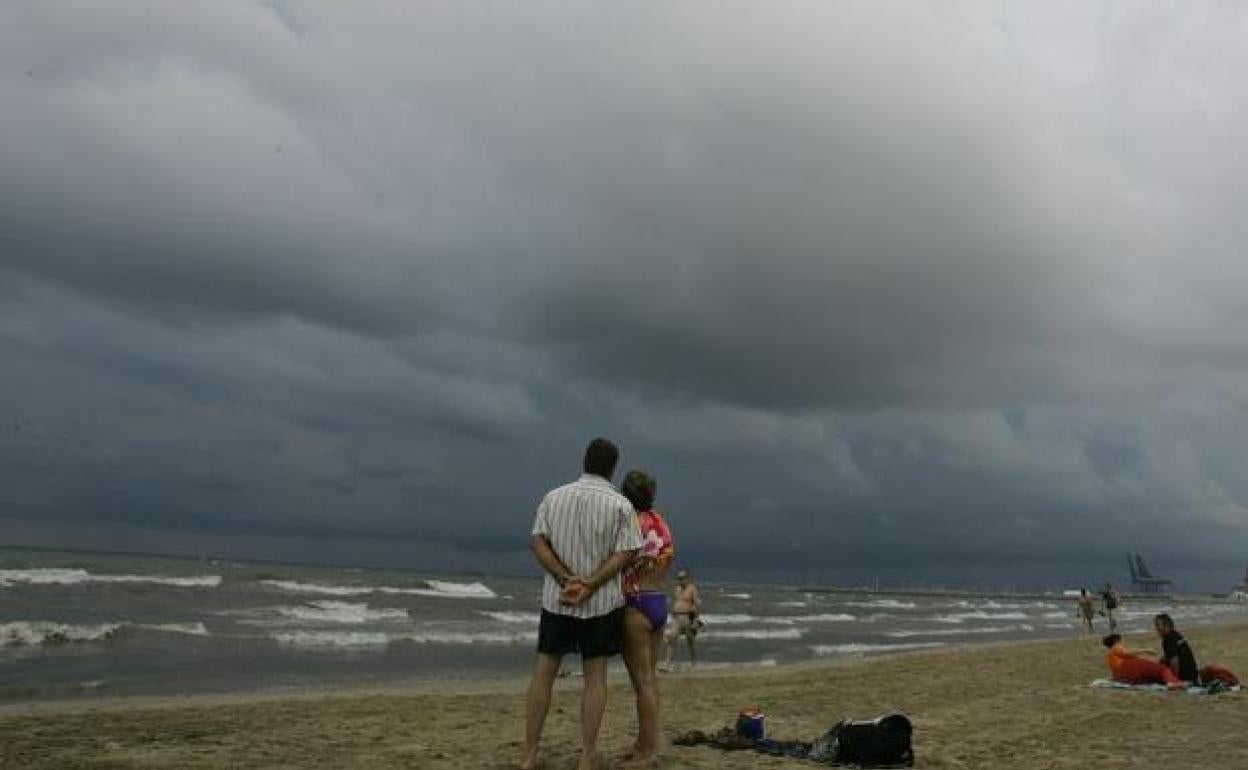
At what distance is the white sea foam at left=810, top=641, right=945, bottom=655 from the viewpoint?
23766 millimetres

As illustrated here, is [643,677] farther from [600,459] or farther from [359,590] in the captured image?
[359,590]

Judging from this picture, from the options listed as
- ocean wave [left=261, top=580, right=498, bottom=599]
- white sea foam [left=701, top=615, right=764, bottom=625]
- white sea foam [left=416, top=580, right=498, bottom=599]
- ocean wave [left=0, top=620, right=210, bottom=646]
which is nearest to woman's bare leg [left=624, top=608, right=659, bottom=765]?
ocean wave [left=0, top=620, right=210, bottom=646]

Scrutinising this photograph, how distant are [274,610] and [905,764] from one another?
26203 mm

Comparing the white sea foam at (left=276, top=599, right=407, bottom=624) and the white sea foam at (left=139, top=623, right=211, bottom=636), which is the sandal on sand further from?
the white sea foam at (left=276, top=599, right=407, bottom=624)

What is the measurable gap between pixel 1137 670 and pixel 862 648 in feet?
46.1

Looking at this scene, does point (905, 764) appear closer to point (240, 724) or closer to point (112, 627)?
point (240, 724)

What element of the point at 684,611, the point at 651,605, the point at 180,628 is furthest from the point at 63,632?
the point at 651,605

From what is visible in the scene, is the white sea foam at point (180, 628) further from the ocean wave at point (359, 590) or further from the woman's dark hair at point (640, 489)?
the ocean wave at point (359, 590)

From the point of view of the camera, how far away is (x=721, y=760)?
646cm

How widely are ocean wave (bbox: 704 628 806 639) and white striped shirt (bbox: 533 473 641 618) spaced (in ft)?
74.5

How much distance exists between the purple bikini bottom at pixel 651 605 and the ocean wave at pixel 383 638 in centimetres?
1423

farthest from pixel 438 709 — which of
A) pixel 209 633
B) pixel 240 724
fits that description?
pixel 209 633

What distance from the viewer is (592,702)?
534cm

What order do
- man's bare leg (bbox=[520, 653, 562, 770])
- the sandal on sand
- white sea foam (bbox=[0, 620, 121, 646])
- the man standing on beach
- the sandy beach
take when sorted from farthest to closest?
white sea foam (bbox=[0, 620, 121, 646]), the sandal on sand, the sandy beach, man's bare leg (bbox=[520, 653, 562, 770]), the man standing on beach
